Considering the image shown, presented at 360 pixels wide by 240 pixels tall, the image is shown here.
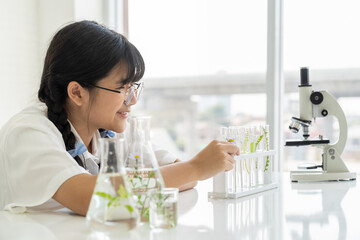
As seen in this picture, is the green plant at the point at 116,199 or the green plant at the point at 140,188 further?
the green plant at the point at 140,188

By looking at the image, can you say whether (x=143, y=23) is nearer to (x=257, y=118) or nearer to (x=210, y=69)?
(x=210, y=69)

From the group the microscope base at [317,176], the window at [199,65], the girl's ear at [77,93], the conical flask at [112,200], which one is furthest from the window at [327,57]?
the conical flask at [112,200]

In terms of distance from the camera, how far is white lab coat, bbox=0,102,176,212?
4.04 ft

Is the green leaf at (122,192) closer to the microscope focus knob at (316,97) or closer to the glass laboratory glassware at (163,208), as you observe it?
the glass laboratory glassware at (163,208)

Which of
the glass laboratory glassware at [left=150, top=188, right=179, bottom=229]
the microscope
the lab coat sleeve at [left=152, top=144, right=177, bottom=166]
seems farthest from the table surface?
the microscope

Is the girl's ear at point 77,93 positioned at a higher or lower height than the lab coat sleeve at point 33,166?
higher

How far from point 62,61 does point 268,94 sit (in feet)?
4.71

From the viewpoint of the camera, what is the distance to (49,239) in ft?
3.17

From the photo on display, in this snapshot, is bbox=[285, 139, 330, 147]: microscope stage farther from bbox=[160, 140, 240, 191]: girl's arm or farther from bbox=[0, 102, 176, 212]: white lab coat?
bbox=[0, 102, 176, 212]: white lab coat

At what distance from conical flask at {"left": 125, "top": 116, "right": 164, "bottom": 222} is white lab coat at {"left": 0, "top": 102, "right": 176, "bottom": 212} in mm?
295

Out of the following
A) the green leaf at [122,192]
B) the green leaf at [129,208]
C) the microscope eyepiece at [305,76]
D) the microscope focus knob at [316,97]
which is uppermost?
the microscope eyepiece at [305,76]

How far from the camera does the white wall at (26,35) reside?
9.00 ft

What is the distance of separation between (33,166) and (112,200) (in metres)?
0.48

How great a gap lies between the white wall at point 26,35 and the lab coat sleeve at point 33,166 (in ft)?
4.69
